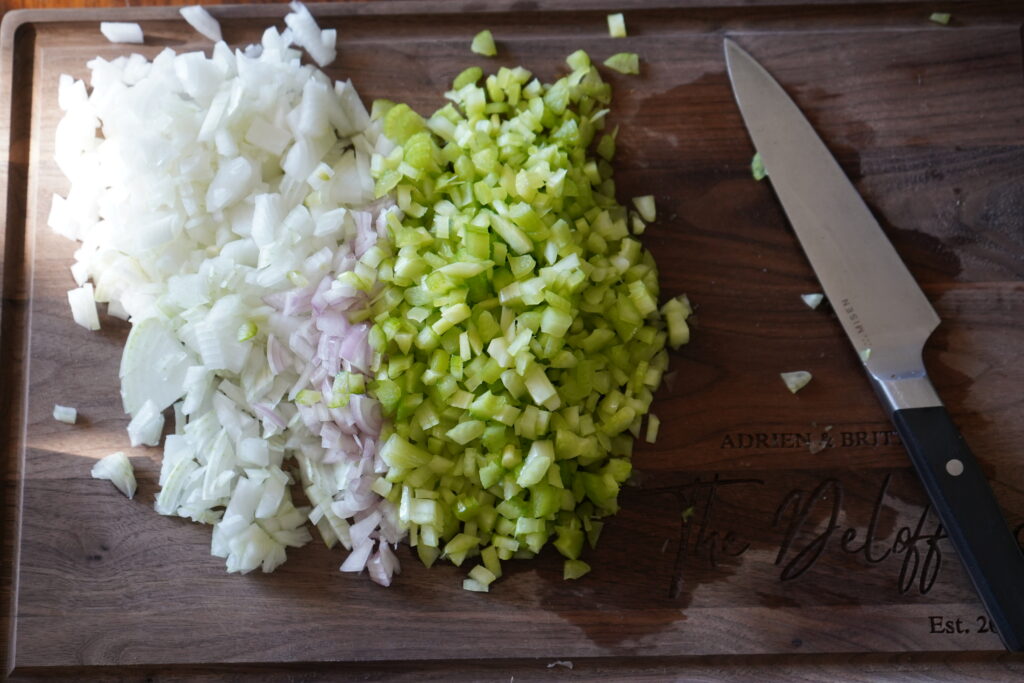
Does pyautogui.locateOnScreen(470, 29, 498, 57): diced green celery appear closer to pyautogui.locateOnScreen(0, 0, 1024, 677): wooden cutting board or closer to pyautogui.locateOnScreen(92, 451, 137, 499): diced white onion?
pyautogui.locateOnScreen(0, 0, 1024, 677): wooden cutting board

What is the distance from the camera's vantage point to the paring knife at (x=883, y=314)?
4.74ft

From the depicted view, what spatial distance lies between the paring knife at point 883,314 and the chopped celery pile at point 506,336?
0.28 meters

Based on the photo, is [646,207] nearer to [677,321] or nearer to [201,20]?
[677,321]

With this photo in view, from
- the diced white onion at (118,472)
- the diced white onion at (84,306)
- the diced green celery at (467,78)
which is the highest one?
the diced green celery at (467,78)

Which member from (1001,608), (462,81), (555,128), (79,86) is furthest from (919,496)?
(79,86)

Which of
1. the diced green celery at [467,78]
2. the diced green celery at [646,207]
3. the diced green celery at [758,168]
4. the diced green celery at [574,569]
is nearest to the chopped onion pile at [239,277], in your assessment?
the diced green celery at [467,78]

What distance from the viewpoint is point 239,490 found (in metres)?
1.47

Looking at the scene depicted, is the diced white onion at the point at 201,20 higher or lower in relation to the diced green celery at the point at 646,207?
higher

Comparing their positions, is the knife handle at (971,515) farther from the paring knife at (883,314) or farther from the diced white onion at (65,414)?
the diced white onion at (65,414)

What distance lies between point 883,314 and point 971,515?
351 mm

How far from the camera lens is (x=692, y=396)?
1.56m

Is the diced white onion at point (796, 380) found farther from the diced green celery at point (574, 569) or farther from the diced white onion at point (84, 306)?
the diced white onion at point (84, 306)

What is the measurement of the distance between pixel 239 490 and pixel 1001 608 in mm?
1229

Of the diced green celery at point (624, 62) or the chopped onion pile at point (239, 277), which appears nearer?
the chopped onion pile at point (239, 277)
